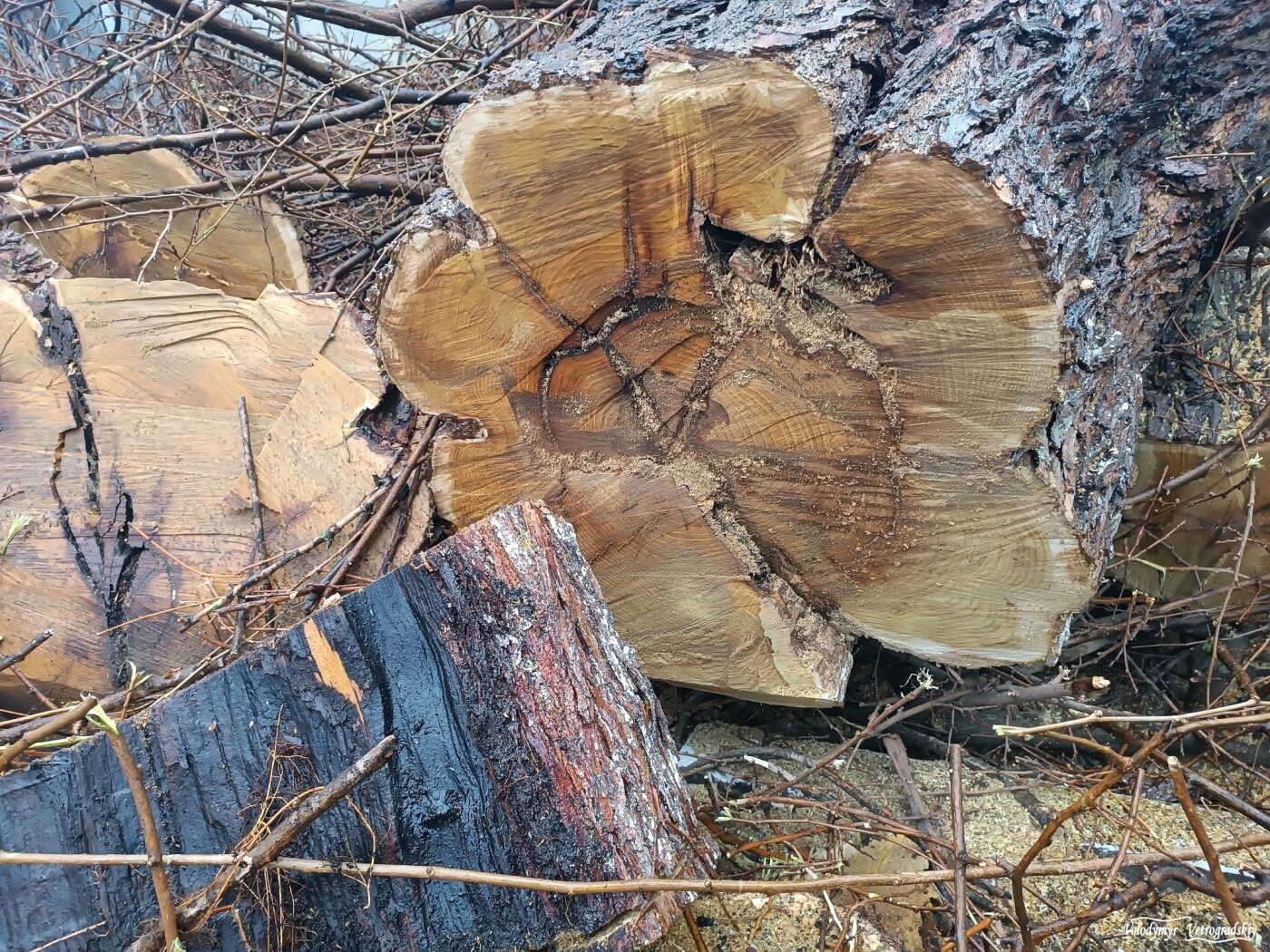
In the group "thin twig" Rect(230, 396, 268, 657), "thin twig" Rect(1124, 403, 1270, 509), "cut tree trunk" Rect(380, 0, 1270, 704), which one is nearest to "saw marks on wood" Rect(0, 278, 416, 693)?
"thin twig" Rect(230, 396, 268, 657)

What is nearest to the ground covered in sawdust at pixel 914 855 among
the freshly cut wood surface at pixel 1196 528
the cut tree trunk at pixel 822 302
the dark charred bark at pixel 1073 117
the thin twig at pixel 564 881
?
the thin twig at pixel 564 881

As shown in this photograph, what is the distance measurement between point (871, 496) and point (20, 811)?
1.38 metres

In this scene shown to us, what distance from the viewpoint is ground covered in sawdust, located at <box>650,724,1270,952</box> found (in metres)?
1.32

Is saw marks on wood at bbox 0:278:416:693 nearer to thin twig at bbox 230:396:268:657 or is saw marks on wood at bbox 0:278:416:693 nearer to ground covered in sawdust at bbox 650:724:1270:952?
thin twig at bbox 230:396:268:657

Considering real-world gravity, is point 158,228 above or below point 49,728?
above

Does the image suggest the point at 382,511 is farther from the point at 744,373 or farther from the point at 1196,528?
the point at 1196,528

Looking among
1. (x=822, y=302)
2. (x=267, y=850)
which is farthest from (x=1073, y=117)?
(x=267, y=850)

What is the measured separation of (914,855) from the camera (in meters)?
1.35

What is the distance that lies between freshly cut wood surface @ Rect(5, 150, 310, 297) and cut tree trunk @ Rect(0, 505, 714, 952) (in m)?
1.52

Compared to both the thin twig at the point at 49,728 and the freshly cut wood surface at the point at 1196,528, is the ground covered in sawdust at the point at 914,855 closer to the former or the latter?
the freshly cut wood surface at the point at 1196,528

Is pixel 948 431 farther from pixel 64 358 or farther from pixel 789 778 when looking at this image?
pixel 64 358

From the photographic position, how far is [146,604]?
1644 millimetres

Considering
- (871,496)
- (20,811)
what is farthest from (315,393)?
(871,496)

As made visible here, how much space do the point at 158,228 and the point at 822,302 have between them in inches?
80.8
